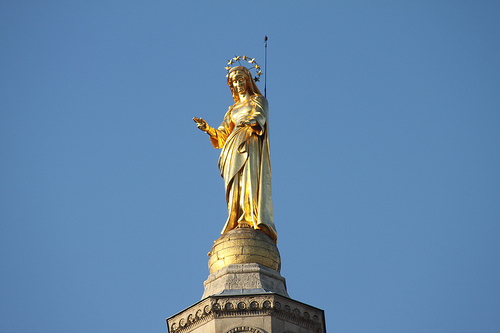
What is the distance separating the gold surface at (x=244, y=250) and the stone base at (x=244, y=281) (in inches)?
7.9

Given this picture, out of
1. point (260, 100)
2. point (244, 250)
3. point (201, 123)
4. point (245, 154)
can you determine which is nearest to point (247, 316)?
point (244, 250)

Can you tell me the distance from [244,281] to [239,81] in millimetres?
6084

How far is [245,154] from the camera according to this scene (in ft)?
78.5

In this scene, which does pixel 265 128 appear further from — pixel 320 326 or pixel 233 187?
pixel 320 326

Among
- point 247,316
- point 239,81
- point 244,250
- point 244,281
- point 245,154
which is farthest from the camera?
point 239,81

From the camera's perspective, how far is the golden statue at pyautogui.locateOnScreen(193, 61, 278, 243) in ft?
75.8

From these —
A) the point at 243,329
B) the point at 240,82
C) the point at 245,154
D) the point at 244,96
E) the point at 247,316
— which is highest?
the point at 240,82

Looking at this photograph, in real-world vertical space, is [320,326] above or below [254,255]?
below

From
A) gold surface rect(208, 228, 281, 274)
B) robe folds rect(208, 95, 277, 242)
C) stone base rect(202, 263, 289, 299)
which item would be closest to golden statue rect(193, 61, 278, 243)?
robe folds rect(208, 95, 277, 242)

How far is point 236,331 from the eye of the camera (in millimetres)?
20344

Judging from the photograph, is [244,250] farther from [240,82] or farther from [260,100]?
[240,82]

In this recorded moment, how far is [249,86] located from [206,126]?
1596 mm

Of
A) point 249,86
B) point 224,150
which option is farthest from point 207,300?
point 249,86

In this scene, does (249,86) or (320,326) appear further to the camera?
(249,86)
